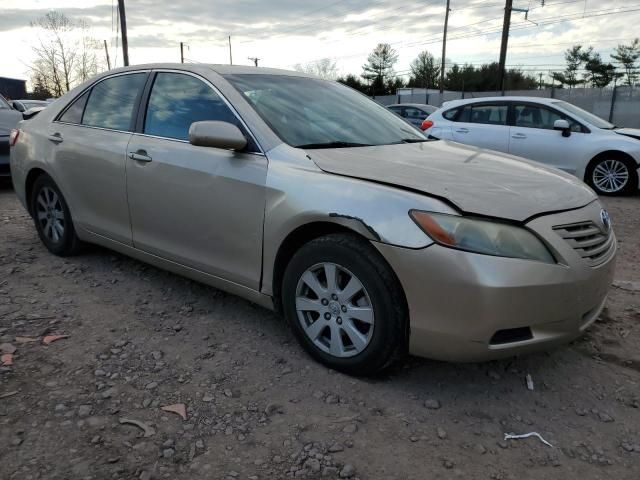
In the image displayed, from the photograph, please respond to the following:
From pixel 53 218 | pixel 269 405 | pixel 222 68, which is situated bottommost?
pixel 269 405

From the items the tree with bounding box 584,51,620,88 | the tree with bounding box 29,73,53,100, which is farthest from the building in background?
the tree with bounding box 584,51,620,88

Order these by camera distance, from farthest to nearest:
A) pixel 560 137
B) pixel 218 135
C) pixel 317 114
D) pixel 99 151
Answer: pixel 560 137
pixel 99 151
pixel 317 114
pixel 218 135

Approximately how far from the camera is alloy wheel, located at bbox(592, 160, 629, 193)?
795 centimetres

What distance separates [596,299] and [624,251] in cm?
280

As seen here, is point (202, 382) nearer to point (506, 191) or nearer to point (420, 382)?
point (420, 382)

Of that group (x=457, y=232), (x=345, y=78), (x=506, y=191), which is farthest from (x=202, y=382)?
(x=345, y=78)

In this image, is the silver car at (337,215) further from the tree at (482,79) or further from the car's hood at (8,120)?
the tree at (482,79)

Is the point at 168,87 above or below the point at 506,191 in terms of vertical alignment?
above

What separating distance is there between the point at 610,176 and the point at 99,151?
723 centimetres

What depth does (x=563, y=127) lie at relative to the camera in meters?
8.14

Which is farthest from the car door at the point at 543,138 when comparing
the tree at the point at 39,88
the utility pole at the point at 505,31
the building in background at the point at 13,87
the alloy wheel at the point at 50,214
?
the tree at the point at 39,88

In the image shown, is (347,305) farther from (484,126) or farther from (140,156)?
(484,126)

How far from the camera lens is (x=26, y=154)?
183 inches

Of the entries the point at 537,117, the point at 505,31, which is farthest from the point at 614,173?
the point at 505,31
